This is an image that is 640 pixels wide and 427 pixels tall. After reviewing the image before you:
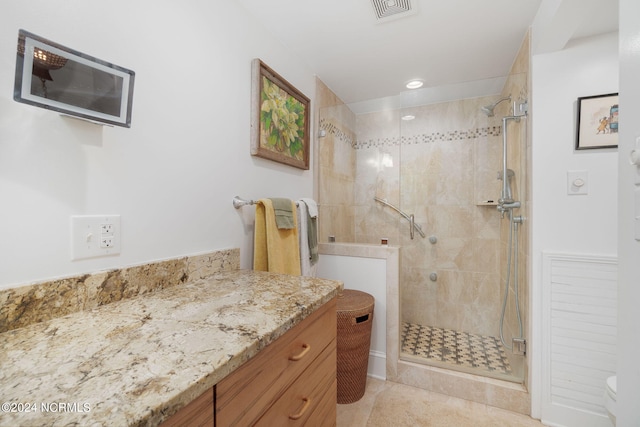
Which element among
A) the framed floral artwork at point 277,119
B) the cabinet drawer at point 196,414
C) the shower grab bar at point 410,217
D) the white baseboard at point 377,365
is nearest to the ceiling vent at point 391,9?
the framed floral artwork at point 277,119

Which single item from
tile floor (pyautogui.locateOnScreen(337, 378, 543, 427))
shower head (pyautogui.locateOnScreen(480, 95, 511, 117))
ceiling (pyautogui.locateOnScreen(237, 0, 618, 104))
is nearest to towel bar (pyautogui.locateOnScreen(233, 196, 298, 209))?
ceiling (pyautogui.locateOnScreen(237, 0, 618, 104))

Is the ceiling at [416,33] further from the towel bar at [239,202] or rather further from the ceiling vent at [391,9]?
the towel bar at [239,202]

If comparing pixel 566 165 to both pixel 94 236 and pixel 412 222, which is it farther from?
pixel 94 236

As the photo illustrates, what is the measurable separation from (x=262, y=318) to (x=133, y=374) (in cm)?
30

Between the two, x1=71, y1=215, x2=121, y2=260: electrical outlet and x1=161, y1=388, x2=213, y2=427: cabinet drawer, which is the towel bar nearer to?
x1=71, y1=215, x2=121, y2=260: electrical outlet

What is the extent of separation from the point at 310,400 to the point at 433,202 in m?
1.98

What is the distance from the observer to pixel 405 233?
2.47 m

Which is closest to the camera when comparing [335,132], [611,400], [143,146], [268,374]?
[268,374]

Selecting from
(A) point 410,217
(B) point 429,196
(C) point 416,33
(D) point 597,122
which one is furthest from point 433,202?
(C) point 416,33

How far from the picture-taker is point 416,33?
164cm

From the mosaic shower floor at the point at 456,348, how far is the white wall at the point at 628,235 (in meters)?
1.24

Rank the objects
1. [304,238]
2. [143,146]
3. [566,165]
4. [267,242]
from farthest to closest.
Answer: [304,238], [566,165], [267,242], [143,146]

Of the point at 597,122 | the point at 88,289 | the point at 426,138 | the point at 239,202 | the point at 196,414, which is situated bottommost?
the point at 196,414

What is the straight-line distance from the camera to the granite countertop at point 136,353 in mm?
388
